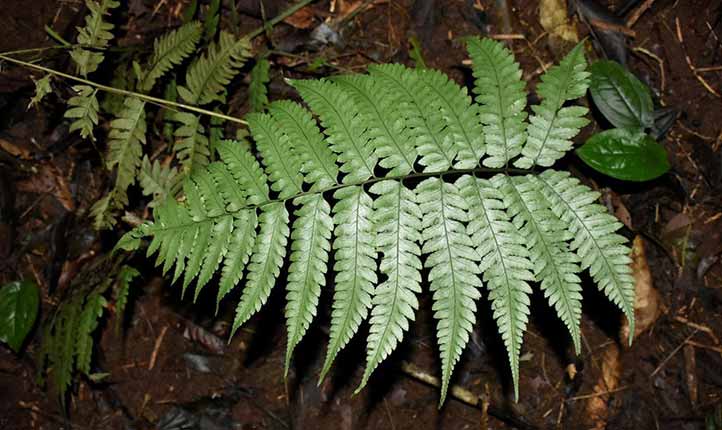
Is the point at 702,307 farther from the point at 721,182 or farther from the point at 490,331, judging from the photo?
the point at 490,331

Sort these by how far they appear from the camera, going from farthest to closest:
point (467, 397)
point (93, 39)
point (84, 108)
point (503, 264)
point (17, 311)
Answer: point (17, 311), point (467, 397), point (93, 39), point (84, 108), point (503, 264)

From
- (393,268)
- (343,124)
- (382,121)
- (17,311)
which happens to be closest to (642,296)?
(393,268)

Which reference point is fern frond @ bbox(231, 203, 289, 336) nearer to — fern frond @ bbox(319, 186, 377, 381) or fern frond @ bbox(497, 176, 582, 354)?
fern frond @ bbox(319, 186, 377, 381)

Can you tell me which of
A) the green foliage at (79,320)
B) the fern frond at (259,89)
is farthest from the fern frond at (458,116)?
the green foliage at (79,320)

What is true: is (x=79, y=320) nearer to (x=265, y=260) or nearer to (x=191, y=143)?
(x=191, y=143)

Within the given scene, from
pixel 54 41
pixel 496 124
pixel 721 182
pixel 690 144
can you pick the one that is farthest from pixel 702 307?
pixel 54 41

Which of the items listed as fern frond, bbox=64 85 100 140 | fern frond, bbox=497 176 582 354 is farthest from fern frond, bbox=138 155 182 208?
fern frond, bbox=497 176 582 354
